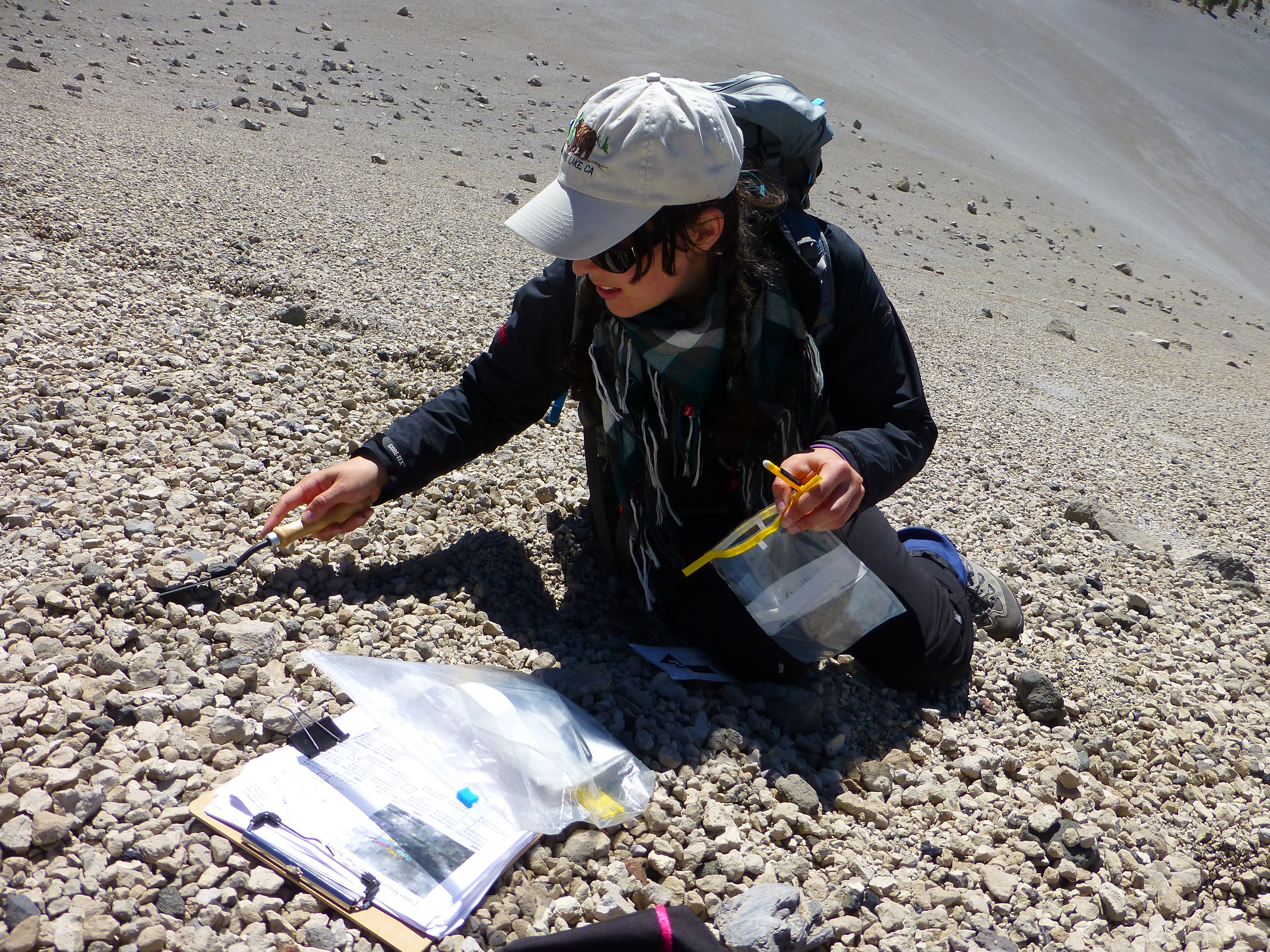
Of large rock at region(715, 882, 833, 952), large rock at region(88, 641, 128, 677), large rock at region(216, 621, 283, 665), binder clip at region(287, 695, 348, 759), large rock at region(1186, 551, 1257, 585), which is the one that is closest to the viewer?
large rock at region(715, 882, 833, 952)

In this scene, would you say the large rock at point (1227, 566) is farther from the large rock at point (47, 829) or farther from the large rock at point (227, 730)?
the large rock at point (47, 829)

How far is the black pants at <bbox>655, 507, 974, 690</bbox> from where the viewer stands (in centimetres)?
231

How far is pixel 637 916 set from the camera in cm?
158

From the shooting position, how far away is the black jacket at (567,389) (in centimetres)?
215

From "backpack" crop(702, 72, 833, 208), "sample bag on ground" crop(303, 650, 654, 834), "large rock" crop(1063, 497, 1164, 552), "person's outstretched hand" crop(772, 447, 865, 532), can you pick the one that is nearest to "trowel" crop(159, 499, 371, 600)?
"sample bag on ground" crop(303, 650, 654, 834)

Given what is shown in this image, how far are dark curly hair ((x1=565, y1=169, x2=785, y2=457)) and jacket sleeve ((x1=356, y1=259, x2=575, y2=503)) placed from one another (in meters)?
0.10

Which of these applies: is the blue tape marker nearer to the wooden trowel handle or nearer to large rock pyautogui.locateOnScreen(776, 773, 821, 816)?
the wooden trowel handle

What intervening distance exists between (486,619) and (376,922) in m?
0.89

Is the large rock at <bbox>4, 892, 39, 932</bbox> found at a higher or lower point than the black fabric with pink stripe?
lower

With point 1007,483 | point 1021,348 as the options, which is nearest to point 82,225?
point 1007,483

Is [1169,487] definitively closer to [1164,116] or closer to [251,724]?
[251,724]

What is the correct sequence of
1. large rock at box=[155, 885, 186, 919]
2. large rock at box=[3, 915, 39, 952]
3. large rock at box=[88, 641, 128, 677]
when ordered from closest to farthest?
large rock at box=[3, 915, 39, 952] < large rock at box=[155, 885, 186, 919] < large rock at box=[88, 641, 128, 677]

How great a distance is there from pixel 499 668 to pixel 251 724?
0.54 m

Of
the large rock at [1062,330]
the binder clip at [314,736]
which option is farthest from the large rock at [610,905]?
the large rock at [1062,330]
